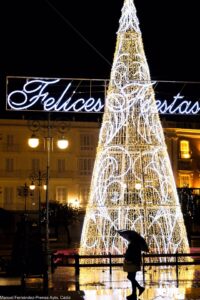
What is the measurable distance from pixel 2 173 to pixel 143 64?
3928cm

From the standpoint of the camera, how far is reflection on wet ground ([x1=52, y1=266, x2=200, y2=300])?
48.8ft

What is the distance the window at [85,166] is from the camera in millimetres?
59844

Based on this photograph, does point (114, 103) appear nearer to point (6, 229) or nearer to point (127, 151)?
point (127, 151)

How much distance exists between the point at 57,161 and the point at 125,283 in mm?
42830

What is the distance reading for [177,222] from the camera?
2022cm

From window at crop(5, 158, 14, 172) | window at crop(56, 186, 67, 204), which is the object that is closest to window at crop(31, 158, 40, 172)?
window at crop(5, 158, 14, 172)

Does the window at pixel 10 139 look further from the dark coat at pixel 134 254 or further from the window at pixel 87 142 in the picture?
the dark coat at pixel 134 254

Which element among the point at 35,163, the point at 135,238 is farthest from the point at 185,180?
the point at 135,238

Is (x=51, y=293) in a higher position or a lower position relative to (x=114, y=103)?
lower

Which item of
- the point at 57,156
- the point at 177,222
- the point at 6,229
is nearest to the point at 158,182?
the point at 177,222

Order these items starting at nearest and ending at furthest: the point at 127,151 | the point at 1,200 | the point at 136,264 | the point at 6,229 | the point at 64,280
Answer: the point at 136,264
the point at 64,280
the point at 127,151
the point at 6,229
the point at 1,200

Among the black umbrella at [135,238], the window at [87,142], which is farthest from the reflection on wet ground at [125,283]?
the window at [87,142]

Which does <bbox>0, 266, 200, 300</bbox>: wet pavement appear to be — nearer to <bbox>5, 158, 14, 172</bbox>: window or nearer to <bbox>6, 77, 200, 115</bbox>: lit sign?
<bbox>6, 77, 200, 115</bbox>: lit sign

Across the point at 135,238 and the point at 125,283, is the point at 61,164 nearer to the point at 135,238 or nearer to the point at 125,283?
the point at 125,283
